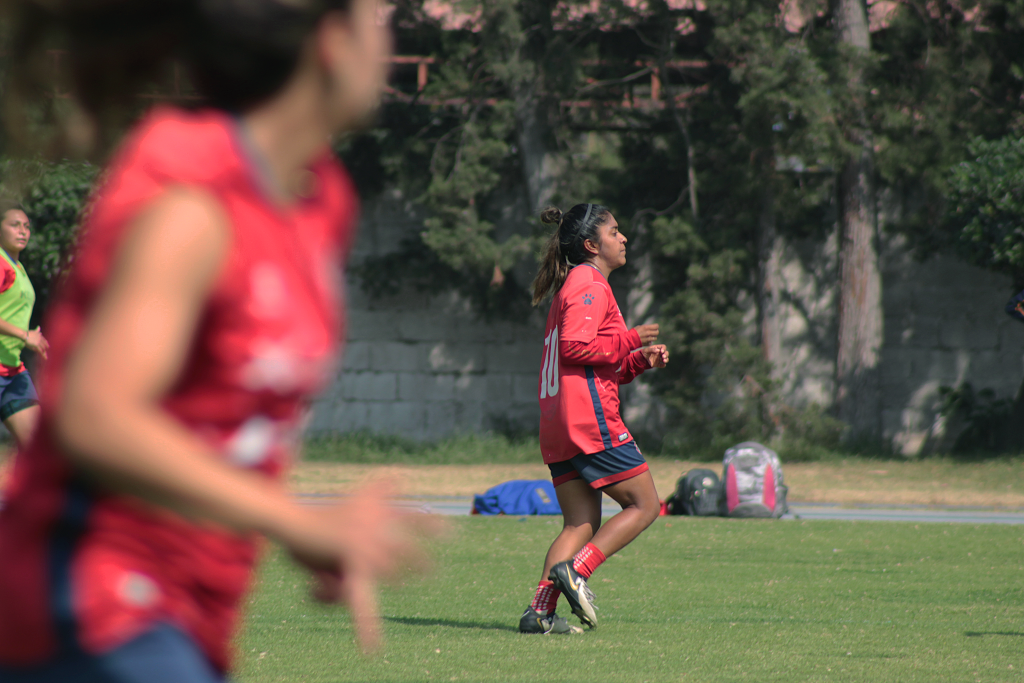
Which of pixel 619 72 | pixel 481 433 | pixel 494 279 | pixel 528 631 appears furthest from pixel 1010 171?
pixel 528 631

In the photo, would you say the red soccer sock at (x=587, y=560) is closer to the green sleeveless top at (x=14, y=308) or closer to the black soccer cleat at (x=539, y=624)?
the black soccer cleat at (x=539, y=624)

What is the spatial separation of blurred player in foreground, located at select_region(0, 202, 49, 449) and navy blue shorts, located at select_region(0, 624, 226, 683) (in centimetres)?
629

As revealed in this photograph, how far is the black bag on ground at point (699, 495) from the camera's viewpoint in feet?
38.2

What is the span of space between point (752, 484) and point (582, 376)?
6191 mm

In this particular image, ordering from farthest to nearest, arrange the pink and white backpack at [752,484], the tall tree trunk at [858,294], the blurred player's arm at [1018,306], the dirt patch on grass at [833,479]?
the tall tree trunk at [858,294] → the dirt patch on grass at [833,479] → the pink and white backpack at [752,484] → the blurred player's arm at [1018,306]

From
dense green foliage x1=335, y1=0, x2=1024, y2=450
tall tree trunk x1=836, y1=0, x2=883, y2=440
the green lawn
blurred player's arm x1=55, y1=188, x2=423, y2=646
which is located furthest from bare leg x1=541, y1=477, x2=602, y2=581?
tall tree trunk x1=836, y1=0, x2=883, y2=440

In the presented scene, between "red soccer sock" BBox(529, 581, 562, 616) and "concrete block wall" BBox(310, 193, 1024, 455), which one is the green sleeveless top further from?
"concrete block wall" BBox(310, 193, 1024, 455)

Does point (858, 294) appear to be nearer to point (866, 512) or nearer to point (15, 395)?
point (866, 512)

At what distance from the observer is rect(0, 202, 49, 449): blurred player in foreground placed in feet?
24.0

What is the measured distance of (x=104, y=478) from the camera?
1309 mm

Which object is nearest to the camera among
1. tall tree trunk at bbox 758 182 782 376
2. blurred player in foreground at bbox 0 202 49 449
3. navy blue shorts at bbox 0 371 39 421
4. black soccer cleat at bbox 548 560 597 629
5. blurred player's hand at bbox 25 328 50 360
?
black soccer cleat at bbox 548 560 597 629

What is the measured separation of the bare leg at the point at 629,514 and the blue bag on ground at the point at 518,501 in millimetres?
5717

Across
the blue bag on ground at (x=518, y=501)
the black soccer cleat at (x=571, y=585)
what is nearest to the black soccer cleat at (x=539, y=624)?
the black soccer cleat at (x=571, y=585)

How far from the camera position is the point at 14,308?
734 cm
